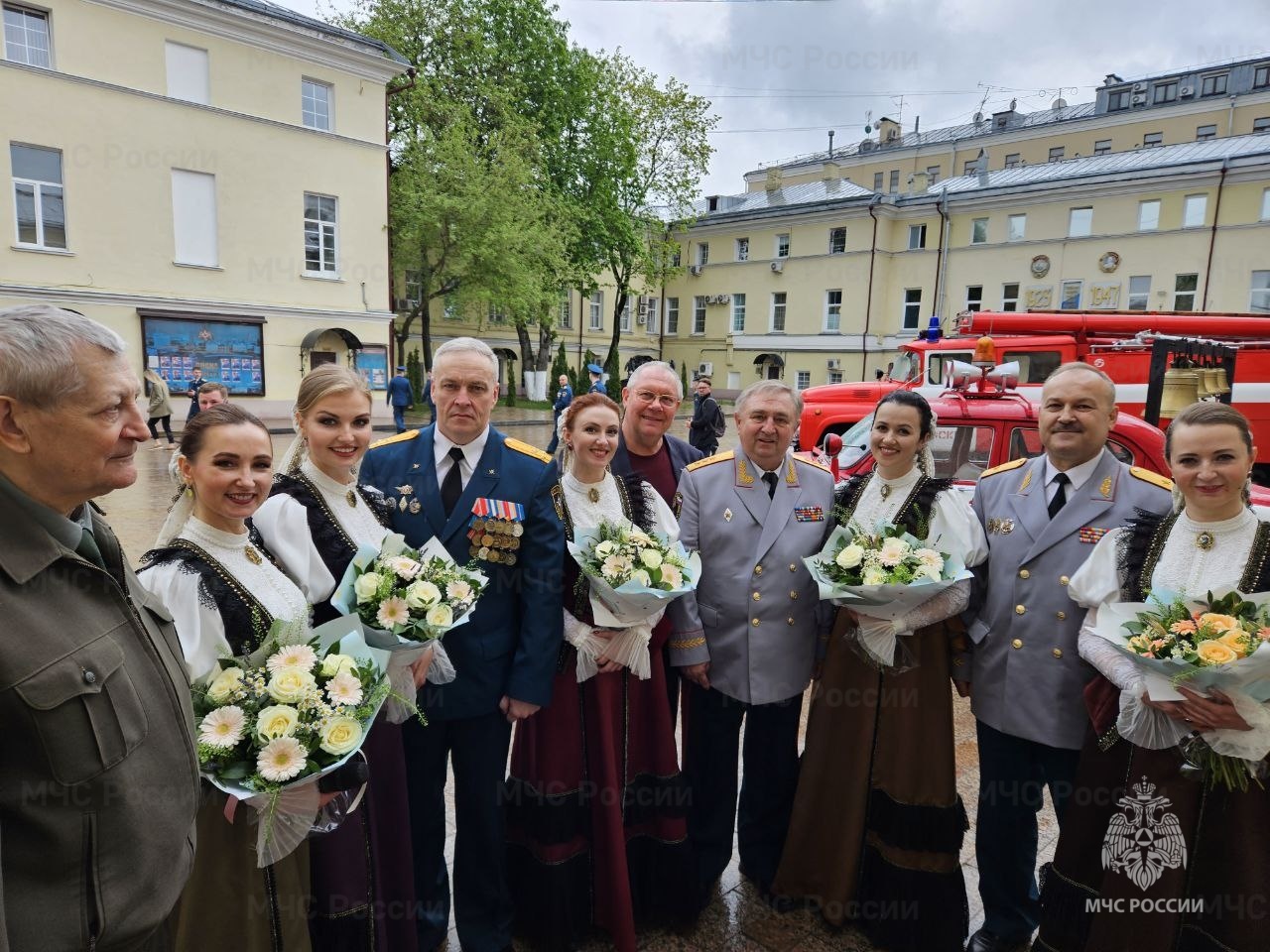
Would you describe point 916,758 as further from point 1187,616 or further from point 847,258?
point 847,258

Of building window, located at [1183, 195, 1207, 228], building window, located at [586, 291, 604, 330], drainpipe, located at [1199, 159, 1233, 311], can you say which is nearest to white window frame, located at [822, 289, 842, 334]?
building window, located at [586, 291, 604, 330]

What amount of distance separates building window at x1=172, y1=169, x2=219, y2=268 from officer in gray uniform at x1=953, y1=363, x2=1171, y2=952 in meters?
20.6

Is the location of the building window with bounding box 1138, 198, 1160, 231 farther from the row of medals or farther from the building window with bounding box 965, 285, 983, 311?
the row of medals

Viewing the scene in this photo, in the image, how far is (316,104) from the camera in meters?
20.2

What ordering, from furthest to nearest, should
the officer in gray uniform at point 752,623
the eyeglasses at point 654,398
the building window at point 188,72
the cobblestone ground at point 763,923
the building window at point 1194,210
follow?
the building window at point 1194,210 < the building window at point 188,72 < the eyeglasses at point 654,398 < the officer in gray uniform at point 752,623 < the cobblestone ground at point 763,923

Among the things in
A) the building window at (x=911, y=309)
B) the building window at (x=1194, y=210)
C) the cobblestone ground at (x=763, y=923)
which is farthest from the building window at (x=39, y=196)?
the building window at (x=1194, y=210)

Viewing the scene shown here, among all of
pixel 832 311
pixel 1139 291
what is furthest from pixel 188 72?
pixel 1139 291

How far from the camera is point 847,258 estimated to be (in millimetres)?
35156

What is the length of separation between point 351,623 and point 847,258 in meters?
36.4

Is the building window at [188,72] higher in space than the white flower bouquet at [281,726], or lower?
higher

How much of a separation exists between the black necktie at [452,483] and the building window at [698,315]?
39790 millimetres

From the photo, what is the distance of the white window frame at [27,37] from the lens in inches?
620

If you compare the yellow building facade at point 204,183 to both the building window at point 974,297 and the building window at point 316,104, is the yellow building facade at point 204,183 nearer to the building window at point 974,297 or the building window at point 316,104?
the building window at point 316,104

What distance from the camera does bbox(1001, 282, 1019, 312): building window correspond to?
105 feet
